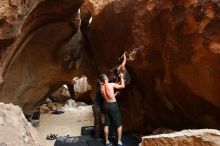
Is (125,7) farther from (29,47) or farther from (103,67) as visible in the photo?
(29,47)

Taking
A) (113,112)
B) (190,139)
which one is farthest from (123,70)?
(190,139)

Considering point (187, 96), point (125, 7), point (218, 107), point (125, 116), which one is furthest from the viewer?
point (125, 116)

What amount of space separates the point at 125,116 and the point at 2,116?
740 cm

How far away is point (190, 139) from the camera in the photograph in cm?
385

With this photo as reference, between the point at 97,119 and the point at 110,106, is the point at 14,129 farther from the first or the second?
the point at 97,119

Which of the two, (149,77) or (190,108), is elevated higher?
(149,77)

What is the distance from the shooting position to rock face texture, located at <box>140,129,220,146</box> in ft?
12.3

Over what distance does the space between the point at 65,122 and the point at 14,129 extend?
12.3 m

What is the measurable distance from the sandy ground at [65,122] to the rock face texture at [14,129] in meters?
7.95

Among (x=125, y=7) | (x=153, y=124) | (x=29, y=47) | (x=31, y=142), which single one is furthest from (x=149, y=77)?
(x=31, y=142)

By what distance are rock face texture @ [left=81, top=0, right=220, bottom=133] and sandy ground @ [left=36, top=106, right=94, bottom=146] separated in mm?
3243

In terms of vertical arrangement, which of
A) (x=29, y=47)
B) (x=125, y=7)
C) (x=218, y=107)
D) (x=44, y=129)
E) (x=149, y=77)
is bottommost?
(x=44, y=129)

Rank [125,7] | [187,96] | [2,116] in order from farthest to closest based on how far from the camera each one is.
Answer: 1. [125,7]
2. [187,96]
3. [2,116]

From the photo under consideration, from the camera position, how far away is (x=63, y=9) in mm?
9711
